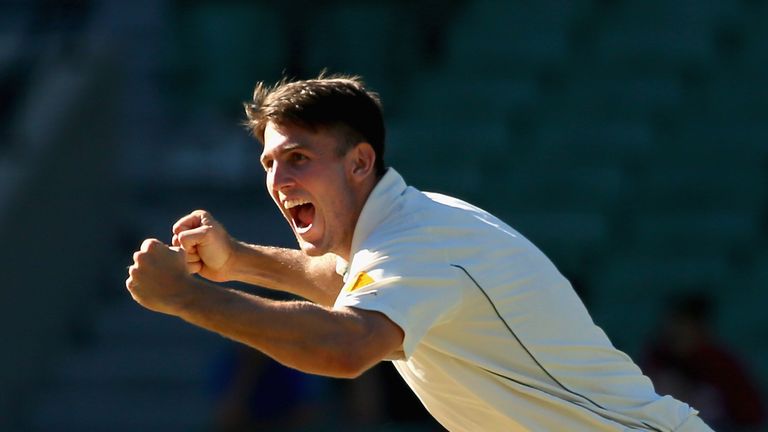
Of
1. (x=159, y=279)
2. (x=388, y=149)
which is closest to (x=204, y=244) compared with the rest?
(x=159, y=279)

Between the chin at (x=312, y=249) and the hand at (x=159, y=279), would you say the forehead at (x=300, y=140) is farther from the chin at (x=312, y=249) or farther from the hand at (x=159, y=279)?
the hand at (x=159, y=279)

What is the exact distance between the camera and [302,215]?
3.92 metres

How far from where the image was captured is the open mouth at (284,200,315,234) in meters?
3.89

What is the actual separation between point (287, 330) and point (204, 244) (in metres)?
0.84

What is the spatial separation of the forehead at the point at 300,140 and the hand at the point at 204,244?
341mm

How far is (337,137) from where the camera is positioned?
3840 millimetres

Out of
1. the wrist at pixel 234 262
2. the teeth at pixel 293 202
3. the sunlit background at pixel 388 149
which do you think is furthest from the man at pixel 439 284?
the sunlit background at pixel 388 149

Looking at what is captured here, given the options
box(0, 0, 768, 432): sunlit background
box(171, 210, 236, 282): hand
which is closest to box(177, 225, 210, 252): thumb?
box(171, 210, 236, 282): hand

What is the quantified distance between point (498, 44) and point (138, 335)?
343 centimetres

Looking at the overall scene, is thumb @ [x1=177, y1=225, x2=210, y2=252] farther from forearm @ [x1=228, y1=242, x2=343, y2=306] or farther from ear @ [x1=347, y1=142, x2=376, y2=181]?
ear @ [x1=347, y1=142, x2=376, y2=181]

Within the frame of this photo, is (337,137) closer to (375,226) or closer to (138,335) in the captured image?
(375,226)

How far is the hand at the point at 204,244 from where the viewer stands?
13.1 feet

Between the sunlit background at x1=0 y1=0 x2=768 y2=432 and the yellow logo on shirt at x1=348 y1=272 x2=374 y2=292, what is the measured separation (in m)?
4.88

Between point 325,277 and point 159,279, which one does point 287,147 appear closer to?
point 159,279
